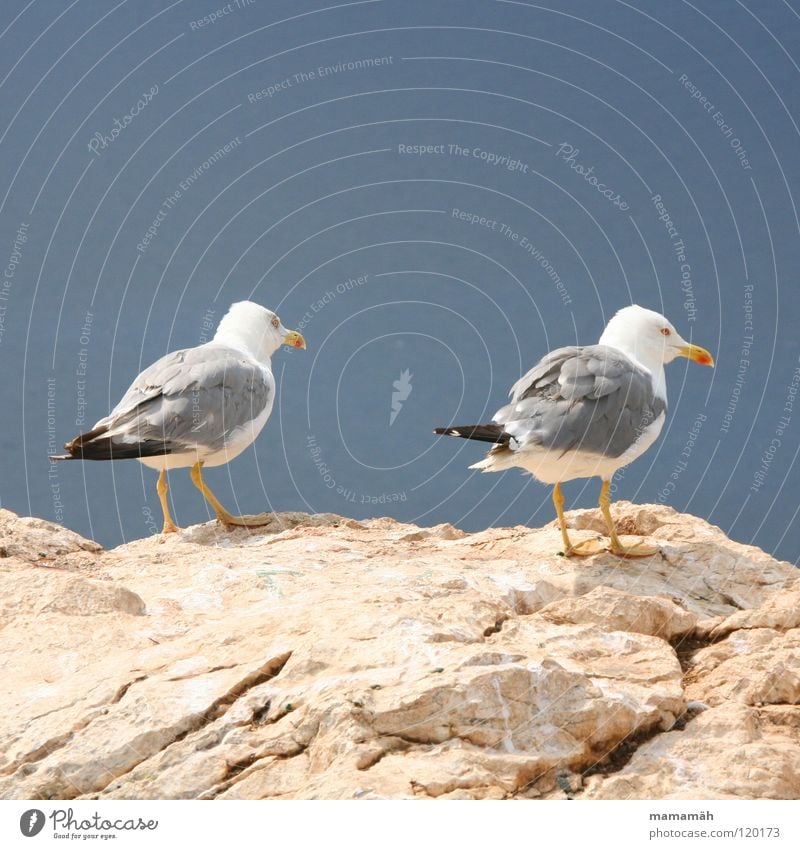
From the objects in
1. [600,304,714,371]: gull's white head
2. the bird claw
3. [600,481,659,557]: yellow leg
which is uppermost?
[600,304,714,371]: gull's white head

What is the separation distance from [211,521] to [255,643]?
714 cm

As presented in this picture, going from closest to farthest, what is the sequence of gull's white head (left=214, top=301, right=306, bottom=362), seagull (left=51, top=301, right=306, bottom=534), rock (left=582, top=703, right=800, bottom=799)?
rock (left=582, top=703, right=800, bottom=799)
seagull (left=51, top=301, right=306, bottom=534)
gull's white head (left=214, top=301, right=306, bottom=362)

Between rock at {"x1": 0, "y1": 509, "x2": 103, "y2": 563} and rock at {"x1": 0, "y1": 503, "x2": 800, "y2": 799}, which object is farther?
rock at {"x1": 0, "y1": 509, "x2": 103, "y2": 563}

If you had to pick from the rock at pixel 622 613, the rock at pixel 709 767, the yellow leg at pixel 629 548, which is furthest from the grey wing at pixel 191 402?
the rock at pixel 709 767

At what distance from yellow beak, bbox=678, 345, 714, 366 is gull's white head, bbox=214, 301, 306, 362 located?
233 inches

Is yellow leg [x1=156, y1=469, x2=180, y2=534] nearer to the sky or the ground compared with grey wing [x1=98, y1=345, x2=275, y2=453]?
nearer to the ground

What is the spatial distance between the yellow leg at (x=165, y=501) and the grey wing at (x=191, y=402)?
1080 mm

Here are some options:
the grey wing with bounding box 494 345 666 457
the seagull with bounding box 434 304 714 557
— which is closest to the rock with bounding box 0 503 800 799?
the seagull with bounding box 434 304 714 557

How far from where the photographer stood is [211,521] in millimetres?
14164

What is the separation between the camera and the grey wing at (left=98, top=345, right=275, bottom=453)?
1315 cm

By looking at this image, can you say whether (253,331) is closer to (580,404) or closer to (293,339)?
(293,339)

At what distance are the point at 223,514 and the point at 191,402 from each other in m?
1.60

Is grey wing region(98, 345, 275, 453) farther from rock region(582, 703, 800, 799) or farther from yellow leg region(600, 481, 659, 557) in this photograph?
rock region(582, 703, 800, 799)

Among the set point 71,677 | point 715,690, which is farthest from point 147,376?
point 715,690
